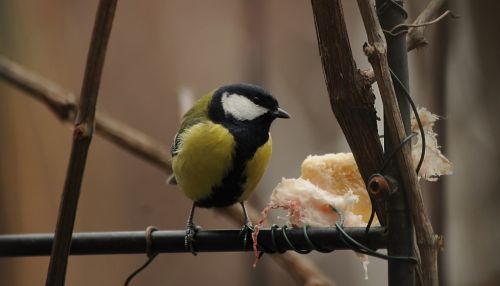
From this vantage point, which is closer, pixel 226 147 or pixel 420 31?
pixel 420 31

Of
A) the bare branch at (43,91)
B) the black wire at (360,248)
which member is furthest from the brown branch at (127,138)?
the black wire at (360,248)

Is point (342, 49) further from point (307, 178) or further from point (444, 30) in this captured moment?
point (444, 30)

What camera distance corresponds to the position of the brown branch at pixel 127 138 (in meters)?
1.12

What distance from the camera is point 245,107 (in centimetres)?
102

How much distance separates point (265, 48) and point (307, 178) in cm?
87

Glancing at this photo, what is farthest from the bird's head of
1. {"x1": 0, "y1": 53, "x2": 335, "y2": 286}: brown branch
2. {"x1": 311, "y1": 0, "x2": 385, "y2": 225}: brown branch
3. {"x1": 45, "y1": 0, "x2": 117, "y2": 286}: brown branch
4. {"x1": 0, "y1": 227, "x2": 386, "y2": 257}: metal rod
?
{"x1": 45, "y1": 0, "x2": 117, "y2": 286}: brown branch

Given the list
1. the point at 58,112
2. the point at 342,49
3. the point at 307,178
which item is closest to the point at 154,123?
the point at 58,112

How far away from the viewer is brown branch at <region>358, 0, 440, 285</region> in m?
0.53

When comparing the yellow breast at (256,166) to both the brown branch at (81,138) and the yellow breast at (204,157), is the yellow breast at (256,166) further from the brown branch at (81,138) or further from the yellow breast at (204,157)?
the brown branch at (81,138)

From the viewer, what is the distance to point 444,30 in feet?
3.03

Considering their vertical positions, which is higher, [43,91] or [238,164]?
[43,91]

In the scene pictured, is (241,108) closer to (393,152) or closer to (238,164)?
(238,164)

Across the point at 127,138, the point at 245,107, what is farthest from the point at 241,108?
the point at 127,138

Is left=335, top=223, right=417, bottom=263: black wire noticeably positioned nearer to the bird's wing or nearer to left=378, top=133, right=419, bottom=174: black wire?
left=378, top=133, right=419, bottom=174: black wire
